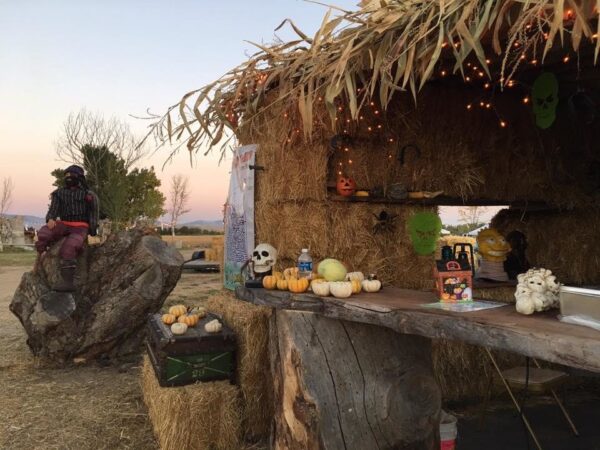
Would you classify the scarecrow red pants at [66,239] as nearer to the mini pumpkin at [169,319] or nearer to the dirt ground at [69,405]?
the dirt ground at [69,405]

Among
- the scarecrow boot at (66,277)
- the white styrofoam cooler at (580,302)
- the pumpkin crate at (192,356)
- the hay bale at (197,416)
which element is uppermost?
the white styrofoam cooler at (580,302)

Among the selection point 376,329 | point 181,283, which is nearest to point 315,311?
point 376,329

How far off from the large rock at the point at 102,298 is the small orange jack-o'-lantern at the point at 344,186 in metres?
3.20

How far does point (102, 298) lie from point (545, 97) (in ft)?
19.3

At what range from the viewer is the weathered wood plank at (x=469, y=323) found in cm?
186

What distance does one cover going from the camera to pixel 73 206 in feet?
22.8

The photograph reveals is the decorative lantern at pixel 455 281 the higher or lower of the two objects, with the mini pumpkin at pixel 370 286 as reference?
higher

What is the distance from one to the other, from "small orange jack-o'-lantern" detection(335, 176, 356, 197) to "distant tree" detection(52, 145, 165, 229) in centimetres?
1959

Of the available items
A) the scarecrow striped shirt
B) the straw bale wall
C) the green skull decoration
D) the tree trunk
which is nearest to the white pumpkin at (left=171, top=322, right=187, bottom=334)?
the straw bale wall

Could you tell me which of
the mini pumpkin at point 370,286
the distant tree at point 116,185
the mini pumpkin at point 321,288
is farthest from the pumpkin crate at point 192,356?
the distant tree at point 116,185

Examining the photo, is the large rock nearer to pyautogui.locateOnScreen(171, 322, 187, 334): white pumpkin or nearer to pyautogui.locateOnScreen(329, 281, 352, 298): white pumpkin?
pyautogui.locateOnScreen(171, 322, 187, 334): white pumpkin

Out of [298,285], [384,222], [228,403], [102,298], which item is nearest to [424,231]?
[384,222]

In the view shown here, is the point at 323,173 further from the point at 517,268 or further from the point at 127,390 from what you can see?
the point at 127,390

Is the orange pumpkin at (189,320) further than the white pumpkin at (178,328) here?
Yes
